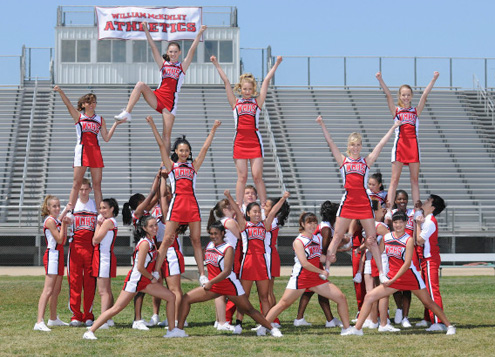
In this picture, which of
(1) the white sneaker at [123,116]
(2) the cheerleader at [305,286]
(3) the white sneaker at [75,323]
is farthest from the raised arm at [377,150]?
(3) the white sneaker at [75,323]

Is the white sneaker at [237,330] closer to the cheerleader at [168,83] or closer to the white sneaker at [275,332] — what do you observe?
the white sneaker at [275,332]

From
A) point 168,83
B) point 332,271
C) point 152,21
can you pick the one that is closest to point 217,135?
point 152,21

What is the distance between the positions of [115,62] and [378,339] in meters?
24.6

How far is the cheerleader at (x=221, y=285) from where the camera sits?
33.9ft

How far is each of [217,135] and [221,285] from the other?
66.0ft

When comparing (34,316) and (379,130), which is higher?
(379,130)

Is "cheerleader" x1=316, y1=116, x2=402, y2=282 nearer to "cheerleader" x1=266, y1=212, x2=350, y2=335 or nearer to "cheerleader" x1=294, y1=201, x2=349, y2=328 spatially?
"cheerleader" x1=266, y1=212, x2=350, y2=335

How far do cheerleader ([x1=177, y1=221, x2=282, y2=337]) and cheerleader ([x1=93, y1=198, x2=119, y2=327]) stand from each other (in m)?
1.28

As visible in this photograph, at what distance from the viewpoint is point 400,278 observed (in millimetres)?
10453

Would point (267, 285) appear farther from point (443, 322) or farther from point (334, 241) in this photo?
point (443, 322)

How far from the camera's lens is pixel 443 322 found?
10.9 metres

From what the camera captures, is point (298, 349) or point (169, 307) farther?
→ point (169, 307)

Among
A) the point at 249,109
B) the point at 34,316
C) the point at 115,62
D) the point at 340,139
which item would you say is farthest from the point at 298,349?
the point at 115,62

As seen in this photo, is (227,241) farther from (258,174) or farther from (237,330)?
(258,174)
